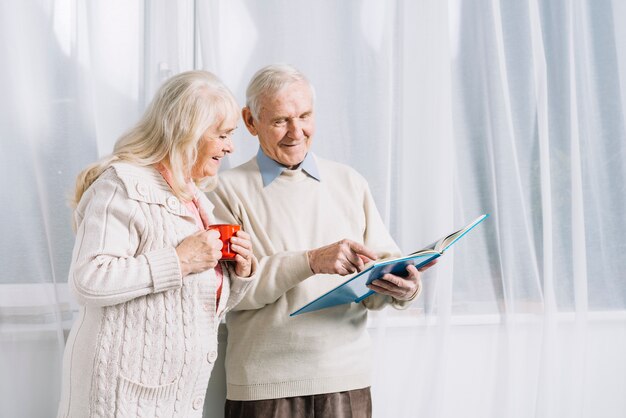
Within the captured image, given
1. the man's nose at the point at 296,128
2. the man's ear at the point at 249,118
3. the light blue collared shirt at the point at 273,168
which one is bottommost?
the light blue collared shirt at the point at 273,168

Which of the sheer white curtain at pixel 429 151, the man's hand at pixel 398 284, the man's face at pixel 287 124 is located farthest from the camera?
the sheer white curtain at pixel 429 151

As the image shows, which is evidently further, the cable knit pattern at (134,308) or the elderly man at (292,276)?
the elderly man at (292,276)

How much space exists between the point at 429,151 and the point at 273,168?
693 mm

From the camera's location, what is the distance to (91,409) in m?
1.45

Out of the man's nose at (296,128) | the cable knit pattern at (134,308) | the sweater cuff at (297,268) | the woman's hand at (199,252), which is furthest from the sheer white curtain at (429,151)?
the woman's hand at (199,252)

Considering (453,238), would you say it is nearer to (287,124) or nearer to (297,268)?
(297,268)

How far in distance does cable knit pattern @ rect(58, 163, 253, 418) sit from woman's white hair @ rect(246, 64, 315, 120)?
0.48 meters

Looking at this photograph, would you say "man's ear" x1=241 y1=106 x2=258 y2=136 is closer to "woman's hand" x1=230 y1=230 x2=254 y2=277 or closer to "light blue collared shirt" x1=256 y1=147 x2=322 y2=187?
"light blue collared shirt" x1=256 y1=147 x2=322 y2=187

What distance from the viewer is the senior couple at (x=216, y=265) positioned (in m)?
1.46

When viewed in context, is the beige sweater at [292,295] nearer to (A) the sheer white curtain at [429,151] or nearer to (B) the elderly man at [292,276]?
(B) the elderly man at [292,276]

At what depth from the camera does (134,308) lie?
149cm

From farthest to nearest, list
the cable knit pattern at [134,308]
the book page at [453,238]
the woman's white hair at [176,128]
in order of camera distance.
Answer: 1. the book page at [453,238]
2. the woman's white hair at [176,128]
3. the cable knit pattern at [134,308]

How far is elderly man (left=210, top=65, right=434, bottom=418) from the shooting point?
188 centimetres

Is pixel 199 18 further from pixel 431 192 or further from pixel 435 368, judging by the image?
pixel 435 368
